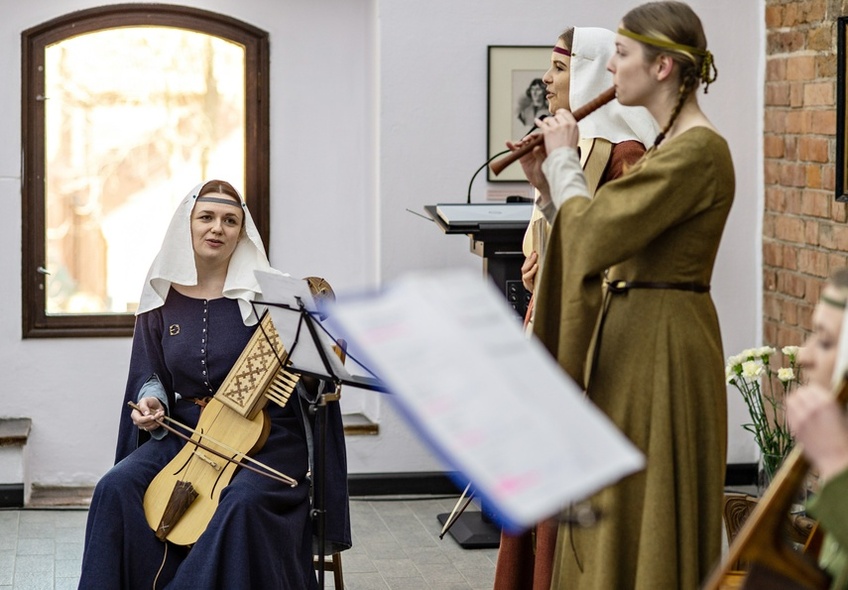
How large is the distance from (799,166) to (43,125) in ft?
10.8

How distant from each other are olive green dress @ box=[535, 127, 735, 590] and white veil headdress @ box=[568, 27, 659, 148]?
2.63 ft

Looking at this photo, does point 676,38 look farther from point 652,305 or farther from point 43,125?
point 43,125

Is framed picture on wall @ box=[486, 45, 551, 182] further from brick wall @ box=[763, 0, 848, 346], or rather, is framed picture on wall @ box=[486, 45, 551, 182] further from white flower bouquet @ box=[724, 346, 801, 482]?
white flower bouquet @ box=[724, 346, 801, 482]

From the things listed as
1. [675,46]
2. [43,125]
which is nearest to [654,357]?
[675,46]

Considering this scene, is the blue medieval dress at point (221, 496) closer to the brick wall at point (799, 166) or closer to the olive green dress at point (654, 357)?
the olive green dress at point (654, 357)

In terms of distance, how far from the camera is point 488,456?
1.45 meters

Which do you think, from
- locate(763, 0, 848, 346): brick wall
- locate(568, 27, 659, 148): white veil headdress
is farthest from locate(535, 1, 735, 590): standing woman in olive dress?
locate(763, 0, 848, 346): brick wall

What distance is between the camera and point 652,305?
9.05ft

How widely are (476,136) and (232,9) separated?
128 cm

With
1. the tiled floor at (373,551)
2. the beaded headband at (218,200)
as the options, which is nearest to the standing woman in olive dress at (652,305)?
the beaded headband at (218,200)

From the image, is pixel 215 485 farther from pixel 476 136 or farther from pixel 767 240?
pixel 767 240

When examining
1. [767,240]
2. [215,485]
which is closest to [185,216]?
[215,485]

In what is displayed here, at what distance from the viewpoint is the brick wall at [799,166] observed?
475 centimetres

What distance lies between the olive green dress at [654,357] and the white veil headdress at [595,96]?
803 mm
